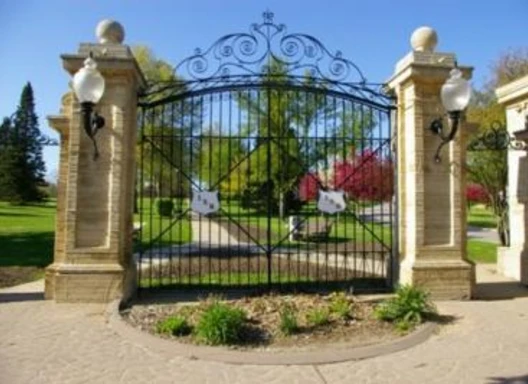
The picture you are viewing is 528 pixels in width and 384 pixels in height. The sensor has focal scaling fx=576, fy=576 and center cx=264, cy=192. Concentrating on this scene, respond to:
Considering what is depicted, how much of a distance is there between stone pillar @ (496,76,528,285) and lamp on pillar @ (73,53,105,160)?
6929mm

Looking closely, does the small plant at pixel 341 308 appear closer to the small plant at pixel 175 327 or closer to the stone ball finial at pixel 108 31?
the small plant at pixel 175 327

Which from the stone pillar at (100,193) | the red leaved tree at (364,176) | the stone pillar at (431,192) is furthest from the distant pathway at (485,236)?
the stone pillar at (100,193)

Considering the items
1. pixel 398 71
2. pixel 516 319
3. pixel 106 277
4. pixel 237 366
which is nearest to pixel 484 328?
pixel 516 319

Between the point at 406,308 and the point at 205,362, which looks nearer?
the point at 205,362

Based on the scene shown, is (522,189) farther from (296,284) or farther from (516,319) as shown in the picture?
(296,284)

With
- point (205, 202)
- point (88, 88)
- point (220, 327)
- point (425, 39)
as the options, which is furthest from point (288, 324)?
point (425, 39)

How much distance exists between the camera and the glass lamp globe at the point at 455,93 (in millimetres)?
7945

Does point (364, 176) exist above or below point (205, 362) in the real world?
above

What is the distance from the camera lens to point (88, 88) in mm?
7453

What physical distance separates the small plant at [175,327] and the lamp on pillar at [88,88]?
9.56 ft

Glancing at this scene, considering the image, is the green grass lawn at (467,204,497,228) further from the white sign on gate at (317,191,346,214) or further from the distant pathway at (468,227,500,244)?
the white sign on gate at (317,191,346,214)

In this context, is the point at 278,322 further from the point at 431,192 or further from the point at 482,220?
the point at 482,220

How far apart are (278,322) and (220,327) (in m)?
0.90

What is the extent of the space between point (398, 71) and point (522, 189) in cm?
341
